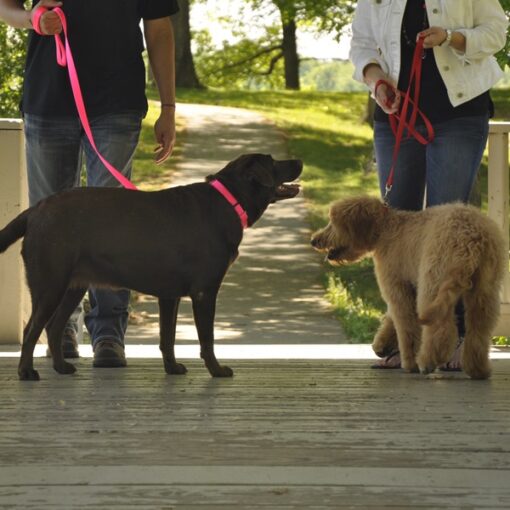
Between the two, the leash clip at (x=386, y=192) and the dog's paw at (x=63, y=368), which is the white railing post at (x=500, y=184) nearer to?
the leash clip at (x=386, y=192)

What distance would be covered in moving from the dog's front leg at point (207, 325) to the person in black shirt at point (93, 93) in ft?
2.12

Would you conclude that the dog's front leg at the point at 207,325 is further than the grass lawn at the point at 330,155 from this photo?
No

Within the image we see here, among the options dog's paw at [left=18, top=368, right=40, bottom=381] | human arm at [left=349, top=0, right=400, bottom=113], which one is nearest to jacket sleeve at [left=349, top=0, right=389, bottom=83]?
human arm at [left=349, top=0, right=400, bottom=113]

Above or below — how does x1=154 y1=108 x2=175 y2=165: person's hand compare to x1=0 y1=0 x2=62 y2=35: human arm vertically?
below

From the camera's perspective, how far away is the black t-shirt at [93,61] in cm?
649

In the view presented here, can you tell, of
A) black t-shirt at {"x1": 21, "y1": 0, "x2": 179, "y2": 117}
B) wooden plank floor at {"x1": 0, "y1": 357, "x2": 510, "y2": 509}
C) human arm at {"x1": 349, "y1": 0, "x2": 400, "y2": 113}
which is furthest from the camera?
black t-shirt at {"x1": 21, "y1": 0, "x2": 179, "y2": 117}

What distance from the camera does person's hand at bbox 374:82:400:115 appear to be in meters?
6.28

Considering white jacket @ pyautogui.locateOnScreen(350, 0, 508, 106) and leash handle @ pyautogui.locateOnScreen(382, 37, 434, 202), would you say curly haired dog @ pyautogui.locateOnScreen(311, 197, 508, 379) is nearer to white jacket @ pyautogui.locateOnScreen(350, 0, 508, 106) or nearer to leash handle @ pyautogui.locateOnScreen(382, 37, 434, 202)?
leash handle @ pyautogui.locateOnScreen(382, 37, 434, 202)

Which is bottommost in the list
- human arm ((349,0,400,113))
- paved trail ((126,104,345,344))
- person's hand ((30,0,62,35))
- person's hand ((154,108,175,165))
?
paved trail ((126,104,345,344))

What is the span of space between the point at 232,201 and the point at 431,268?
1.05 meters

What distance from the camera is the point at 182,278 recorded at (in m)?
6.12

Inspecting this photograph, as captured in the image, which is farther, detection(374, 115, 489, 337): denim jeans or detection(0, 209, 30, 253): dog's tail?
detection(374, 115, 489, 337): denim jeans

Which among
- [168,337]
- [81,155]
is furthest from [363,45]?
[168,337]

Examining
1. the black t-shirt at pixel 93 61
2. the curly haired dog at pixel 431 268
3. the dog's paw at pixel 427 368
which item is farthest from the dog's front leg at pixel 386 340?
the black t-shirt at pixel 93 61
